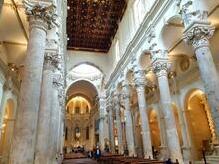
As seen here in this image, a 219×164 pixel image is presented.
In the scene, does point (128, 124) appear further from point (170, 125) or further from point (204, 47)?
point (204, 47)

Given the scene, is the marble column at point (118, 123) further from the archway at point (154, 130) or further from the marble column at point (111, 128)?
the archway at point (154, 130)

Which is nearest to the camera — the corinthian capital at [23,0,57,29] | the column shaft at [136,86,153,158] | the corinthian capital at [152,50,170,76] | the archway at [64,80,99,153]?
the corinthian capital at [23,0,57,29]

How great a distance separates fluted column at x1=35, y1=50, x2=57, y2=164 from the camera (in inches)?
296

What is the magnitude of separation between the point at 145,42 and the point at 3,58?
870cm

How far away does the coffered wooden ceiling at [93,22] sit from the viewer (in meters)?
19.0

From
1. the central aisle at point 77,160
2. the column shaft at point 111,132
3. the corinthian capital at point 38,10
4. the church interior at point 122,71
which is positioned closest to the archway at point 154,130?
the church interior at point 122,71

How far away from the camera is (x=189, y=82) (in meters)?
14.2

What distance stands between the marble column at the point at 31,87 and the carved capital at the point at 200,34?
504 centimetres

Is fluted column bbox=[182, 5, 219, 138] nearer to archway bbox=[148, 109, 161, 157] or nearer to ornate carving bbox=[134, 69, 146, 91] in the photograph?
ornate carving bbox=[134, 69, 146, 91]

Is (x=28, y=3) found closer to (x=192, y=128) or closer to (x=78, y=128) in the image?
(x=192, y=128)

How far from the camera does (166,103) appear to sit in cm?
1027

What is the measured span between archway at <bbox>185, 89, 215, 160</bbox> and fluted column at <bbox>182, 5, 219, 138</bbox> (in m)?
7.17

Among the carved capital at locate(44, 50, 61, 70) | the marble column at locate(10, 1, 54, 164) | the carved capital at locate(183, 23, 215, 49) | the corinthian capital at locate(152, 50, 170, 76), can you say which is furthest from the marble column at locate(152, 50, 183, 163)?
the marble column at locate(10, 1, 54, 164)

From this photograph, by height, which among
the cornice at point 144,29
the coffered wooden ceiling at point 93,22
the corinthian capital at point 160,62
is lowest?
the corinthian capital at point 160,62
